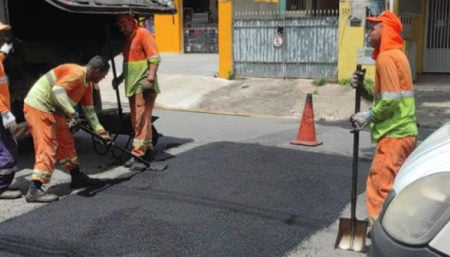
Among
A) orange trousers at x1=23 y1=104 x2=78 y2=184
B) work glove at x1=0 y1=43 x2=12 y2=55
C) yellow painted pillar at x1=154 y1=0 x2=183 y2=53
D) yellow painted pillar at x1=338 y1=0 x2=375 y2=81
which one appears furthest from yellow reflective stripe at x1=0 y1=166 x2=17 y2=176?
yellow painted pillar at x1=154 y1=0 x2=183 y2=53

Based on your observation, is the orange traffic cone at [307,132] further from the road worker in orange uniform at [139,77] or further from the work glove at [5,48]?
the work glove at [5,48]

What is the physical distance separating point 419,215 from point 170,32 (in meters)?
21.5

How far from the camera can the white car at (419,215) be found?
6.89 feet

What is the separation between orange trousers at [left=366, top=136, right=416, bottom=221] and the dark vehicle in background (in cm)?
359

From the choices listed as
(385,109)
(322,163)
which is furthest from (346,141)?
(385,109)

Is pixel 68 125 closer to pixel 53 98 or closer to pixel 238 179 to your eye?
pixel 53 98

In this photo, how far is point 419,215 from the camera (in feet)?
7.29

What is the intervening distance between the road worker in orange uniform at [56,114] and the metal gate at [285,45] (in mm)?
9192

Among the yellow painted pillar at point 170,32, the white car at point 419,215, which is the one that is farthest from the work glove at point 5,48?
the yellow painted pillar at point 170,32

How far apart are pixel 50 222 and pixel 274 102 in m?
8.25

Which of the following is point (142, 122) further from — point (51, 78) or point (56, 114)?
point (51, 78)

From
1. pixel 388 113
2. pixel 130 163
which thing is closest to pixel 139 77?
pixel 130 163

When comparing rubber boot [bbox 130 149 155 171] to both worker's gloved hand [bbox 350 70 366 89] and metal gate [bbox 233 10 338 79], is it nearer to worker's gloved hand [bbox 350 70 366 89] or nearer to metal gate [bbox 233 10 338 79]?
worker's gloved hand [bbox 350 70 366 89]

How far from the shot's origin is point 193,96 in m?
13.7
